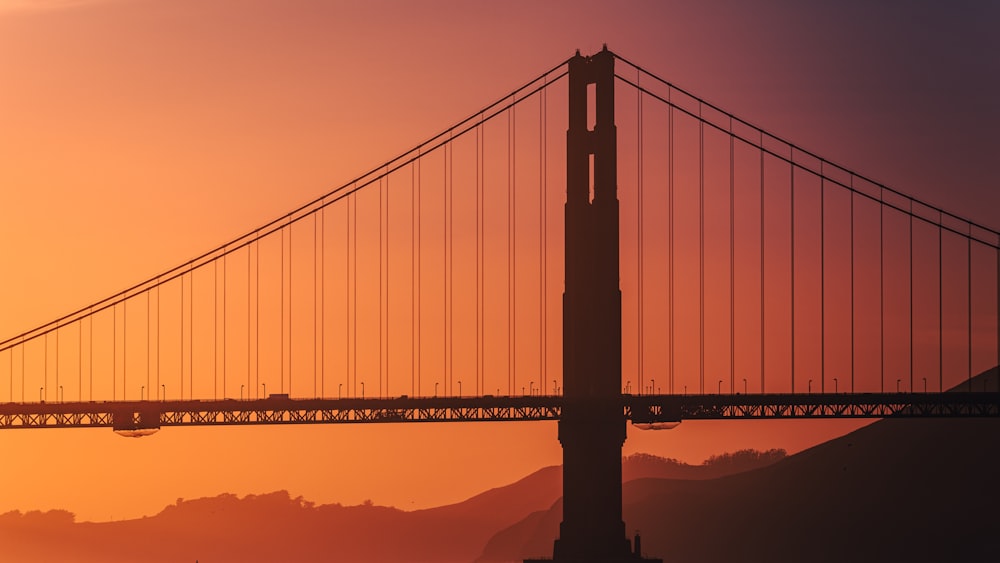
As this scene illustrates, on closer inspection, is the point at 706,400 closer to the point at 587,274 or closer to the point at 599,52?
the point at 587,274

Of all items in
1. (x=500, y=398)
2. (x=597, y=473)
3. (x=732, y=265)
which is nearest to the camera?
(x=597, y=473)

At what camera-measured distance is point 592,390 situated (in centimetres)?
12612

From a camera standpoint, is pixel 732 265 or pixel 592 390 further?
pixel 732 265

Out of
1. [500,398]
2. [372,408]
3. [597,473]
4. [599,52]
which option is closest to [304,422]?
[372,408]

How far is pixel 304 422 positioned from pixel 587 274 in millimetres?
23317

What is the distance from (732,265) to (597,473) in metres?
27.3

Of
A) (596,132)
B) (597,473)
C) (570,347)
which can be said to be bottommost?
(597,473)

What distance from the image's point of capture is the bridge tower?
123562mm

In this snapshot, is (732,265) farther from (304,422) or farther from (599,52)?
(304,422)

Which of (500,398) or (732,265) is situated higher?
(732,265)

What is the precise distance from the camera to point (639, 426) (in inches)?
5030

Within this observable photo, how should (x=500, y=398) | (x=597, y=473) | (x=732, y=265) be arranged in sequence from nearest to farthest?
(x=597, y=473), (x=500, y=398), (x=732, y=265)

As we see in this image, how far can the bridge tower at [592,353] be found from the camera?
124 metres

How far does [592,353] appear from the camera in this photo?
411 ft
